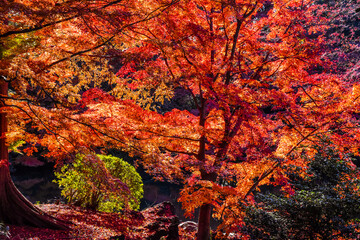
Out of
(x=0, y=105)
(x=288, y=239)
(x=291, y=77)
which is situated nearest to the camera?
(x=288, y=239)

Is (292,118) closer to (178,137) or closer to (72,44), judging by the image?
(178,137)

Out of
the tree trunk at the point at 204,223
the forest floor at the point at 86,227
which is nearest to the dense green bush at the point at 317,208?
the tree trunk at the point at 204,223

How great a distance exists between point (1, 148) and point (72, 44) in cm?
240

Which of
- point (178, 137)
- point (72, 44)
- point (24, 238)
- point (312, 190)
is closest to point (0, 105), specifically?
point (72, 44)

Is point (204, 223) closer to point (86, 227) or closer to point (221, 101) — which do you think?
point (86, 227)

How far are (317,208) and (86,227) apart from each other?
4.70 m

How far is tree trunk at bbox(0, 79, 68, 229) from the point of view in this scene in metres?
4.54

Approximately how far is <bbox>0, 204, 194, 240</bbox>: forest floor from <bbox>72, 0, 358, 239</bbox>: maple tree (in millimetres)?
1627

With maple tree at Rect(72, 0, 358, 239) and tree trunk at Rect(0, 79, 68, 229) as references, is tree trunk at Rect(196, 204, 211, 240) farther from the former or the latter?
tree trunk at Rect(0, 79, 68, 229)

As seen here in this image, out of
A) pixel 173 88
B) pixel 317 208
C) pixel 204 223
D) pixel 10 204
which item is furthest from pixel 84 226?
pixel 317 208

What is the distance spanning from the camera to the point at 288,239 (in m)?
3.99

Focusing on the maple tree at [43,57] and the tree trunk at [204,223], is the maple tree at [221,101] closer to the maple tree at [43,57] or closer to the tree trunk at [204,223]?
the tree trunk at [204,223]

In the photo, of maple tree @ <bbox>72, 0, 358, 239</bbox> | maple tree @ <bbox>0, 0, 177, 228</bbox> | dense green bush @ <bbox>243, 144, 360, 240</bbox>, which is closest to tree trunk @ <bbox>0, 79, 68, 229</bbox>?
maple tree @ <bbox>0, 0, 177, 228</bbox>

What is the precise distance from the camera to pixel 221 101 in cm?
506
